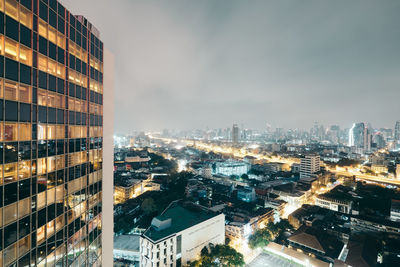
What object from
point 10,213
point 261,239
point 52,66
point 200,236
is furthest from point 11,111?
point 261,239

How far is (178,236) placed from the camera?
24938mm

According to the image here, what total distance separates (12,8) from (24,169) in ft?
25.2

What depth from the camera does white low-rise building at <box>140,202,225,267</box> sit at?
77.2 ft

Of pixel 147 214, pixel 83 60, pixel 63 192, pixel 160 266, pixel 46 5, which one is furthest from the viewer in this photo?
pixel 147 214

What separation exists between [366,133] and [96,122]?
18571 centimetres

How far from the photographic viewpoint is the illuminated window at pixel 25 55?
9172mm

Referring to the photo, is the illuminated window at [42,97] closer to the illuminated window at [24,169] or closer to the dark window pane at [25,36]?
the dark window pane at [25,36]

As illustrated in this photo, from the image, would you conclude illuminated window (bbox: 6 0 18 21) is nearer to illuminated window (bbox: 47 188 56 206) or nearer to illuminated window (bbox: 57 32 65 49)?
illuminated window (bbox: 57 32 65 49)

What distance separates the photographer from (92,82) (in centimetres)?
1498

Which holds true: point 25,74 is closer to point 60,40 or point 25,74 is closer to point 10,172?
point 60,40

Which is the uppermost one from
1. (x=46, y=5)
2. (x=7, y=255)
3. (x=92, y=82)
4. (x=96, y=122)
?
(x=46, y=5)

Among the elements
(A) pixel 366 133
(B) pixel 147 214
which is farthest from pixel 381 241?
(A) pixel 366 133

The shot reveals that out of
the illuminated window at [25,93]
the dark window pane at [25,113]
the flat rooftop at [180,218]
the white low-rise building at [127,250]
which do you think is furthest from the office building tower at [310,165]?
the illuminated window at [25,93]

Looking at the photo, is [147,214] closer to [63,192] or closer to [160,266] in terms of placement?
[160,266]
